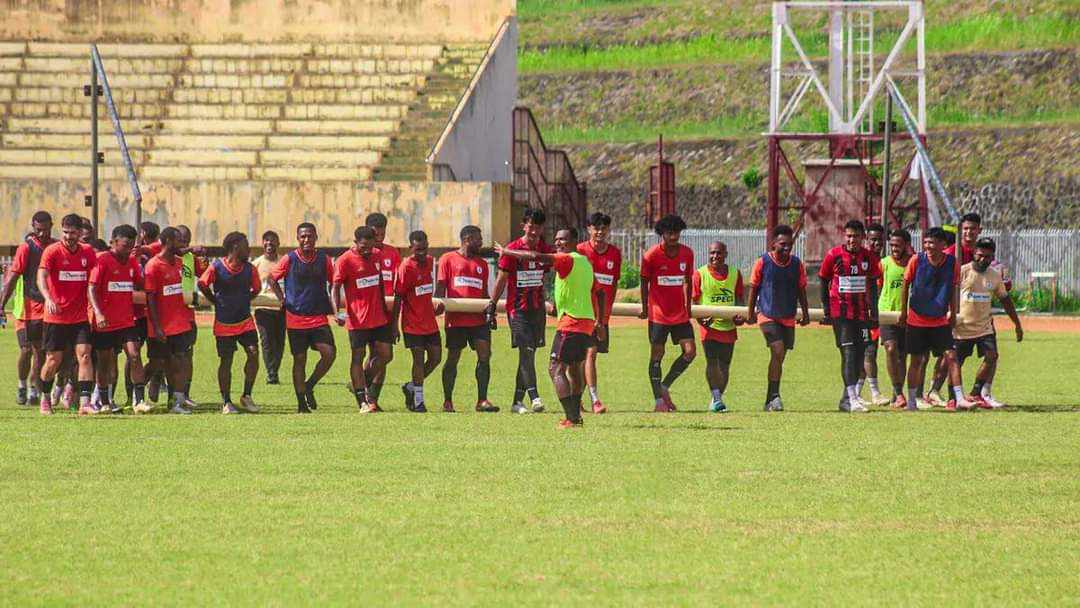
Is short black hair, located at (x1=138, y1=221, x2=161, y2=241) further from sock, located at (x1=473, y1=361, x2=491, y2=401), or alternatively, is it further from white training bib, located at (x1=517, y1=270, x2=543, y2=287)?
white training bib, located at (x1=517, y1=270, x2=543, y2=287)

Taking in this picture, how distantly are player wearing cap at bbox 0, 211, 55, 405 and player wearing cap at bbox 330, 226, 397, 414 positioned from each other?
2.90 metres

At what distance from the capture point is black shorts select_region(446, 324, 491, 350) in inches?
722

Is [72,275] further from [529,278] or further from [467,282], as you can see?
[529,278]

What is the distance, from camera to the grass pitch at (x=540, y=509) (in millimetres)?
8766

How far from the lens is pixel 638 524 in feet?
34.1

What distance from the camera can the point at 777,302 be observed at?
59.9 feet

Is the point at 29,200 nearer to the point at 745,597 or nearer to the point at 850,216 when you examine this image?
the point at 850,216

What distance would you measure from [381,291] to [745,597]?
1005cm

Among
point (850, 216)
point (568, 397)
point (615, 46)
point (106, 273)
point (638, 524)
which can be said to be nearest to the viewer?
point (638, 524)

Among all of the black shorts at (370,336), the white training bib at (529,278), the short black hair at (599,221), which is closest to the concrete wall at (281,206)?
the black shorts at (370,336)

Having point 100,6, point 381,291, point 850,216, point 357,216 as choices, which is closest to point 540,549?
point 381,291

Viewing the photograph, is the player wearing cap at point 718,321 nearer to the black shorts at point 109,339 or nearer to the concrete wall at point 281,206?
the black shorts at point 109,339

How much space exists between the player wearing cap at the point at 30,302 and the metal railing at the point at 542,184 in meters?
24.1

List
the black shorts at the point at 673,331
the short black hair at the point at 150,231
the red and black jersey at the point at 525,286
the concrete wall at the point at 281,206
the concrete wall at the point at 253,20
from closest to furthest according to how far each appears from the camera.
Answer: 1. the red and black jersey at the point at 525,286
2. the black shorts at the point at 673,331
3. the short black hair at the point at 150,231
4. the concrete wall at the point at 281,206
5. the concrete wall at the point at 253,20
